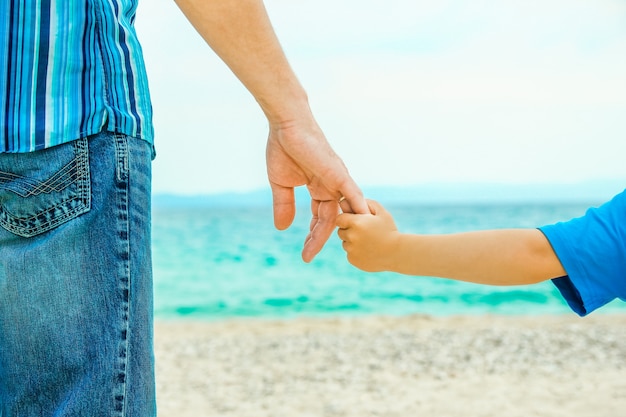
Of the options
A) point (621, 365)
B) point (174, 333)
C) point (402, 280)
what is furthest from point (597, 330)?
point (402, 280)

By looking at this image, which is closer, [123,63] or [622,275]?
[123,63]

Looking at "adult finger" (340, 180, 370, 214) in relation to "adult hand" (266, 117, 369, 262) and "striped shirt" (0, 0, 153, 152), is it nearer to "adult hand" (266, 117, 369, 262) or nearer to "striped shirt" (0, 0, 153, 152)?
"adult hand" (266, 117, 369, 262)

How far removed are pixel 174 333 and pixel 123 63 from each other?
28.9 feet

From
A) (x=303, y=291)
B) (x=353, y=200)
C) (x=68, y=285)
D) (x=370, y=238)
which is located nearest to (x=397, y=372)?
(x=370, y=238)

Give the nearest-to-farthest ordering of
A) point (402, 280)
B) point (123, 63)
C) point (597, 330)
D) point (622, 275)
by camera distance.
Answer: point (123, 63) → point (622, 275) → point (597, 330) → point (402, 280)

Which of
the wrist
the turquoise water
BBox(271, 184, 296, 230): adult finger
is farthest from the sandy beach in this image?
the turquoise water

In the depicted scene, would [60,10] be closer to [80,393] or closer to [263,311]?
[80,393]

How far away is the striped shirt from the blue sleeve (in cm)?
142

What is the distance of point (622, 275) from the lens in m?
2.09

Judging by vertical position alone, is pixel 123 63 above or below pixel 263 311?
above

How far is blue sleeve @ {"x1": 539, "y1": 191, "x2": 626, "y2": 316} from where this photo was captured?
6.83 feet

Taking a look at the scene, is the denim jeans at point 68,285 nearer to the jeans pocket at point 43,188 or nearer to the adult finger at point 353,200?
the jeans pocket at point 43,188

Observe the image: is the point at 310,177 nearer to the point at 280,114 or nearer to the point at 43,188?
the point at 280,114

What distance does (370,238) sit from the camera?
219cm
